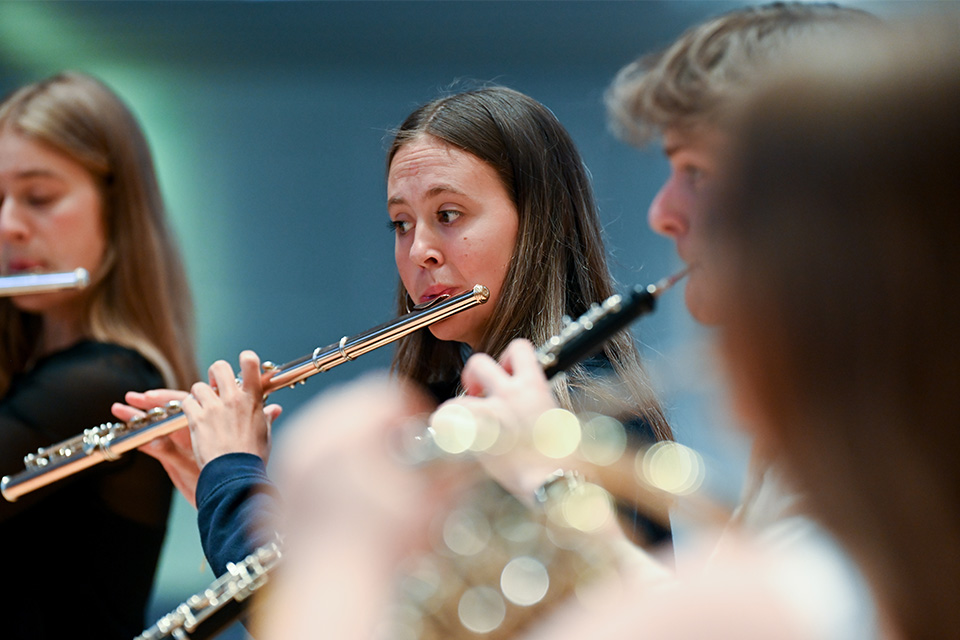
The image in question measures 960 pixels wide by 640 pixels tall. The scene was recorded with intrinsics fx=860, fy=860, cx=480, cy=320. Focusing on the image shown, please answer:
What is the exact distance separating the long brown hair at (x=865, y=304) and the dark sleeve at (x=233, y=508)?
52 centimetres

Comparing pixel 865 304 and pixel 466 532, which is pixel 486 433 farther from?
pixel 865 304

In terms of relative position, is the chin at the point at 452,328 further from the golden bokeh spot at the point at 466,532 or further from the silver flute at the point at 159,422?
the golden bokeh spot at the point at 466,532

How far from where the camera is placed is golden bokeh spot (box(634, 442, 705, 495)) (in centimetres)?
61

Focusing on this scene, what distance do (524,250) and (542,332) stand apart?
0.35 feet

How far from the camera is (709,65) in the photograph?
638 mm

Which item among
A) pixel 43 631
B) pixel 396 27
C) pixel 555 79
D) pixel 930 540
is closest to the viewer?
pixel 930 540

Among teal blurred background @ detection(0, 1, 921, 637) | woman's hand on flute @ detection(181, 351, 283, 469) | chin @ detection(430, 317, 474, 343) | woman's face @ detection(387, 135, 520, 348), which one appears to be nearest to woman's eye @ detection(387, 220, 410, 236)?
woman's face @ detection(387, 135, 520, 348)

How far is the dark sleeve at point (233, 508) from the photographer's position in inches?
33.5

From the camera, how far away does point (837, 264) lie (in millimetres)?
479

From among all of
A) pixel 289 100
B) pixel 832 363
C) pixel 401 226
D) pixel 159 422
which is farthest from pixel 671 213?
pixel 289 100

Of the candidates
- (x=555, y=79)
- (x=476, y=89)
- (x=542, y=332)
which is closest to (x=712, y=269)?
(x=542, y=332)

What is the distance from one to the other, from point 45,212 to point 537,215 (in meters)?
0.76

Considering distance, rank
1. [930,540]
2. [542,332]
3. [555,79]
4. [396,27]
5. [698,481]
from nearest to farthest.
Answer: [930,540] → [698,481] → [542,332] → [555,79] → [396,27]

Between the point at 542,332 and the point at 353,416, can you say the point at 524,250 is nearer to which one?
the point at 542,332
